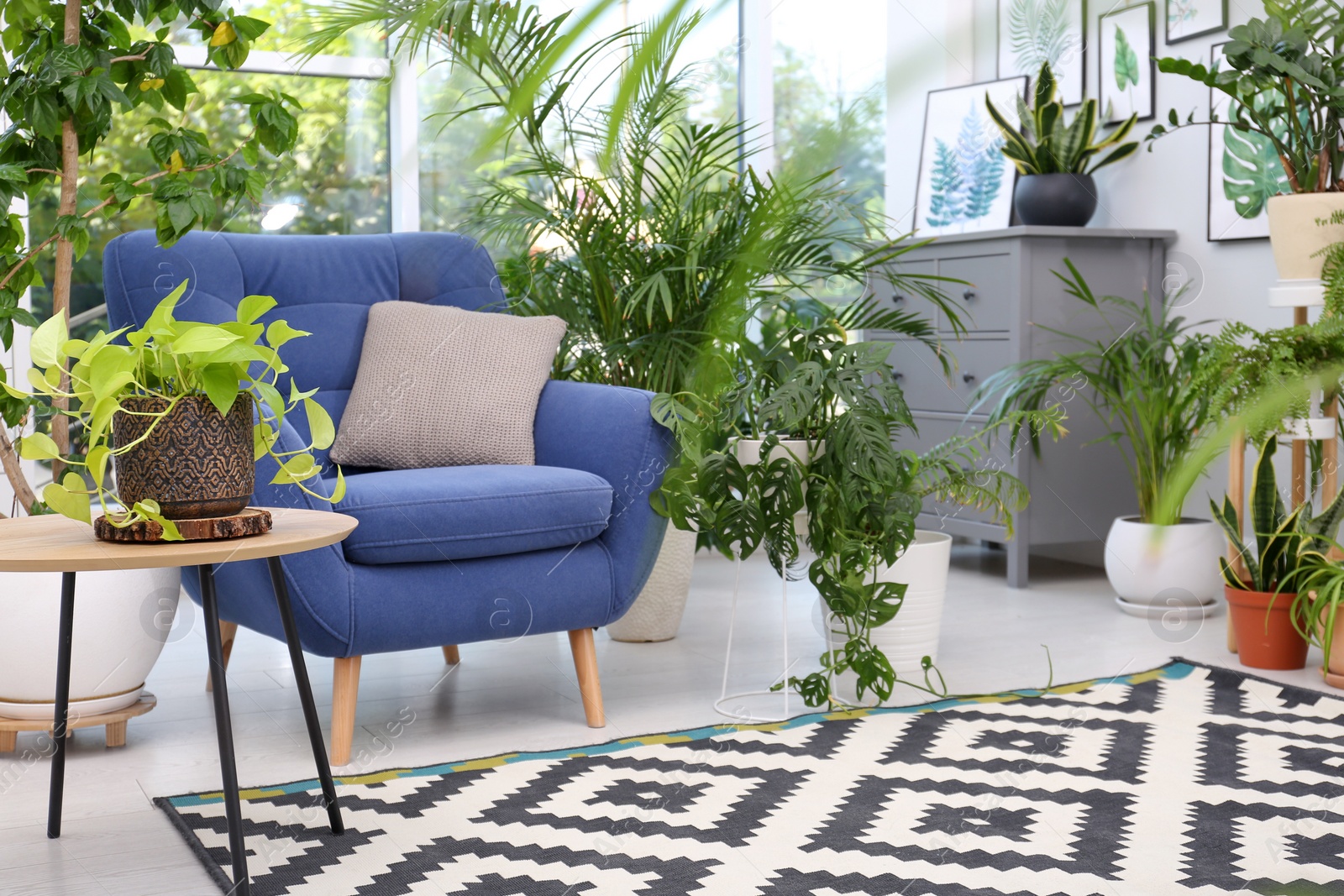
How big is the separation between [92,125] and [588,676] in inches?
48.5

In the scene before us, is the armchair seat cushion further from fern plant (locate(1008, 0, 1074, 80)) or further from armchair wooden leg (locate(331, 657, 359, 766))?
fern plant (locate(1008, 0, 1074, 80))

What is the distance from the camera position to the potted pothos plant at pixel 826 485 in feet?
6.84

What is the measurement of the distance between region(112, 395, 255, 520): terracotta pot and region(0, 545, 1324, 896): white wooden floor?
0.48 metres

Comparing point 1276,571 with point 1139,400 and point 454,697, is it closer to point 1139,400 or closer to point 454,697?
point 1139,400

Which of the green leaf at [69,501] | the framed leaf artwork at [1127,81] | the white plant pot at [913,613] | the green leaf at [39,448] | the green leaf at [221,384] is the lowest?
the white plant pot at [913,613]

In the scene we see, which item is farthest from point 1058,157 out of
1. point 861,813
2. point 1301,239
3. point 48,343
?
point 48,343

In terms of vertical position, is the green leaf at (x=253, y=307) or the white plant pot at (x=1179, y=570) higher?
the green leaf at (x=253, y=307)

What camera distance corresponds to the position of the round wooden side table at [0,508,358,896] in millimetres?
1215

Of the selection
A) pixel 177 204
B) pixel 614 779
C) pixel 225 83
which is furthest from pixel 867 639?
pixel 225 83

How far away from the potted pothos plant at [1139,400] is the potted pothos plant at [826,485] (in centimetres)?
95

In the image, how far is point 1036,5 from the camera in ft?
0.76

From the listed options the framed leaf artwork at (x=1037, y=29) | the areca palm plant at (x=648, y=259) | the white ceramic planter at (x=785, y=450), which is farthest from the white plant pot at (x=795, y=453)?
the framed leaf artwork at (x=1037, y=29)

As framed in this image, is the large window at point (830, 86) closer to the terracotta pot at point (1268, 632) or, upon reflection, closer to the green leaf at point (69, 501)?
the green leaf at point (69, 501)

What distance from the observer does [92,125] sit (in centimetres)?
205
